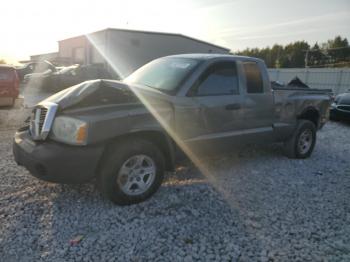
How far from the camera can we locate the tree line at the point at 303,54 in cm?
5579

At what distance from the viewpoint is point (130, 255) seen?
282 centimetres

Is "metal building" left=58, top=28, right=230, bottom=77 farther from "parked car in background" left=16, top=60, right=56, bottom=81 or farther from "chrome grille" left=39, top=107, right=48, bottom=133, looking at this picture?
"chrome grille" left=39, top=107, right=48, bottom=133

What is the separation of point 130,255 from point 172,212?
2.94 feet

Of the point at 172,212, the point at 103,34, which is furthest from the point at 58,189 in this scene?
the point at 103,34

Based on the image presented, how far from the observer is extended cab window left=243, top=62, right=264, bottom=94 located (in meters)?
4.89

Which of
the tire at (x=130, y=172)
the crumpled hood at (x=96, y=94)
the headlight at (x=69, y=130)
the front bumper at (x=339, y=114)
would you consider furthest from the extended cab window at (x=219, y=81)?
the front bumper at (x=339, y=114)

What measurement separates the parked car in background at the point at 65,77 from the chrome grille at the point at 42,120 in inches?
507

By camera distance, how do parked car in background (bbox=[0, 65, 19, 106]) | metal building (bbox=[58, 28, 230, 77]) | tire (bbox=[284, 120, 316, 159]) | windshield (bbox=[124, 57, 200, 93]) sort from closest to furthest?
windshield (bbox=[124, 57, 200, 93])
tire (bbox=[284, 120, 316, 159])
parked car in background (bbox=[0, 65, 19, 106])
metal building (bbox=[58, 28, 230, 77])

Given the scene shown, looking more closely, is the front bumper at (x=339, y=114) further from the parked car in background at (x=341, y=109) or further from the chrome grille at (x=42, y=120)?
the chrome grille at (x=42, y=120)

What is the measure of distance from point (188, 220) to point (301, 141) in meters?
3.62

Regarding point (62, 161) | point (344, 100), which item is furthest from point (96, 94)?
point (344, 100)

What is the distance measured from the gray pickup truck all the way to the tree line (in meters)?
53.1

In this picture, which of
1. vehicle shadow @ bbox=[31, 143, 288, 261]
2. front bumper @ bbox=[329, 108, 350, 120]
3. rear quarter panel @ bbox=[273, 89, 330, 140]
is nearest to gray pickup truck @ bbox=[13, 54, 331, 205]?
rear quarter panel @ bbox=[273, 89, 330, 140]

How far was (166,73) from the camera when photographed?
4469 millimetres
